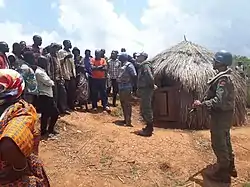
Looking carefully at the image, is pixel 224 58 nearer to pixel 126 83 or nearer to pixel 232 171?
pixel 232 171

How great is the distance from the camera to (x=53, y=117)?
731 centimetres

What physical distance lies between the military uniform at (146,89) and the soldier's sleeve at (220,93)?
2528mm

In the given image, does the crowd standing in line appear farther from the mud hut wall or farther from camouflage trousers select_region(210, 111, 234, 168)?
the mud hut wall

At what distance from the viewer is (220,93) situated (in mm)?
5590

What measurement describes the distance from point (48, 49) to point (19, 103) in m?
6.21

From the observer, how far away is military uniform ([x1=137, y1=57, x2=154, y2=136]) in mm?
8023

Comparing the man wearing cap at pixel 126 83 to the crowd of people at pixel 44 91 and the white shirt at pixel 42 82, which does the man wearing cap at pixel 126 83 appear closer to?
the crowd of people at pixel 44 91

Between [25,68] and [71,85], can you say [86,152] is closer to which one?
[25,68]

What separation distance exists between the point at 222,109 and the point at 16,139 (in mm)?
4015

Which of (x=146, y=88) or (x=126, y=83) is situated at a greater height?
(x=126, y=83)

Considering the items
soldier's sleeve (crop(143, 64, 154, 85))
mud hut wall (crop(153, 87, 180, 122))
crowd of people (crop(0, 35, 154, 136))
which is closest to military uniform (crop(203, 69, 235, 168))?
soldier's sleeve (crop(143, 64, 154, 85))

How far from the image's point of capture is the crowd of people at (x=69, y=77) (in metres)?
6.94

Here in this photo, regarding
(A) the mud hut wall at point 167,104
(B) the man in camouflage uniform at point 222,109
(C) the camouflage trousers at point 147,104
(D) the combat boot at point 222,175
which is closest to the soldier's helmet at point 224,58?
(B) the man in camouflage uniform at point 222,109

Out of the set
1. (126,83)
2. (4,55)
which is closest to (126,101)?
(126,83)
